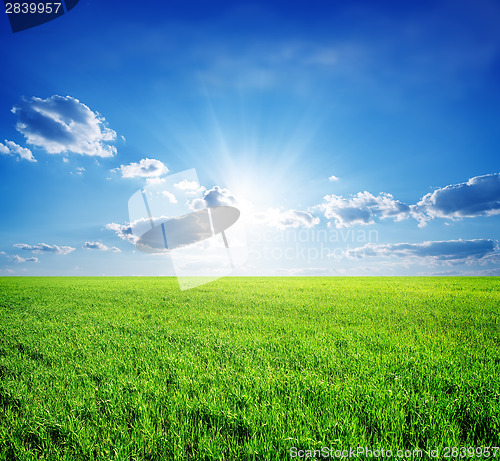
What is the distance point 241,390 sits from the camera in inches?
156

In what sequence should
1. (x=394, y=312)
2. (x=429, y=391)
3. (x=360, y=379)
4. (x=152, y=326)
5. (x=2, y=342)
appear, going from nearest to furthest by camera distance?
1. (x=429, y=391)
2. (x=360, y=379)
3. (x=2, y=342)
4. (x=152, y=326)
5. (x=394, y=312)

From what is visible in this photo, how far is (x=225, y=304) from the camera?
11961mm

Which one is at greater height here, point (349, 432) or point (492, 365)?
point (349, 432)

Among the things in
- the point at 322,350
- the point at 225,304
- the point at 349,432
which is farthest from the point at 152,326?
the point at 349,432

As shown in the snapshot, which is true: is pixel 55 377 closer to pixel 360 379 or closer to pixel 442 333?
pixel 360 379

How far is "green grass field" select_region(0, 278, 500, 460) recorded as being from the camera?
295cm

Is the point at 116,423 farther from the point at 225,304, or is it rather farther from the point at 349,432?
the point at 225,304

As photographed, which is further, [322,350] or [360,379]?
[322,350]

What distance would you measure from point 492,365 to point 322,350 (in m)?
3.04

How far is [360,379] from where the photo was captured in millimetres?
4270

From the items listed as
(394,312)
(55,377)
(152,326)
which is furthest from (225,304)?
(55,377)

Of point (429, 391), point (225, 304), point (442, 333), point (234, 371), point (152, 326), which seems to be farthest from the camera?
point (225, 304)

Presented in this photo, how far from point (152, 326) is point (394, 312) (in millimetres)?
8662

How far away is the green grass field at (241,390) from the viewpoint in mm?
2945
